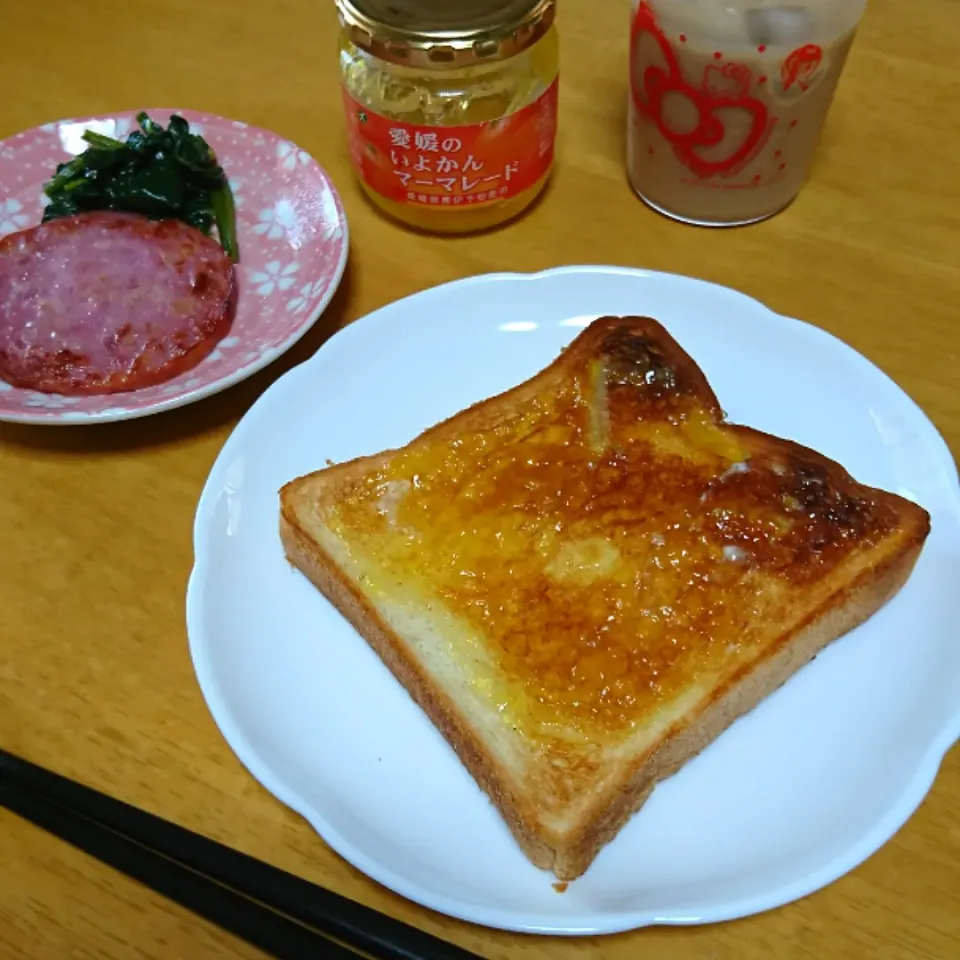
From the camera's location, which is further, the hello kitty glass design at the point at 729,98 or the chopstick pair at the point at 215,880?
the hello kitty glass design at the point at 729,98

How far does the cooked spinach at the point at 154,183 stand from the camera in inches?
55.7

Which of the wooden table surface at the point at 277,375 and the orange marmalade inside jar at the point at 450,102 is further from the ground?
the orange marmalade inside jar at the point at 450,102

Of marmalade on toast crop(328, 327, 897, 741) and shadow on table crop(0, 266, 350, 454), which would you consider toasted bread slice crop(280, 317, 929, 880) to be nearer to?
marmalade on toast crop(328, 327, 897, 741)

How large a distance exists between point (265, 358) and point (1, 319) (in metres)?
0.37

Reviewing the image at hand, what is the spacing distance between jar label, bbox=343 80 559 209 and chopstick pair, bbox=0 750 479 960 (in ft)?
2.98

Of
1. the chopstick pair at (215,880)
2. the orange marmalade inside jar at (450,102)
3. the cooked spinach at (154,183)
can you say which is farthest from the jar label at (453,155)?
the chopstick pair at (215,880)

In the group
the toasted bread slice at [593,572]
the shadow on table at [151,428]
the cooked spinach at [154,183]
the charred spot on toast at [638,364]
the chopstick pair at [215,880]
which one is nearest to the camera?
the chopstick pair at [215,880]

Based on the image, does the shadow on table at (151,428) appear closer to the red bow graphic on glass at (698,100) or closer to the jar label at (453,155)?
the jar label at (453,155)

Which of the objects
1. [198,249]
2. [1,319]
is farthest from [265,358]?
[1,319]

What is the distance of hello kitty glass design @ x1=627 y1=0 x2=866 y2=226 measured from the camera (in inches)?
48.1

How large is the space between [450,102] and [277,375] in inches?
17.5

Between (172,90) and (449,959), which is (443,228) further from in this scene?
(449,959)

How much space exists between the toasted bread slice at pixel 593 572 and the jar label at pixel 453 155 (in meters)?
0.38

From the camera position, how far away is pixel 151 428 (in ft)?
4.18
